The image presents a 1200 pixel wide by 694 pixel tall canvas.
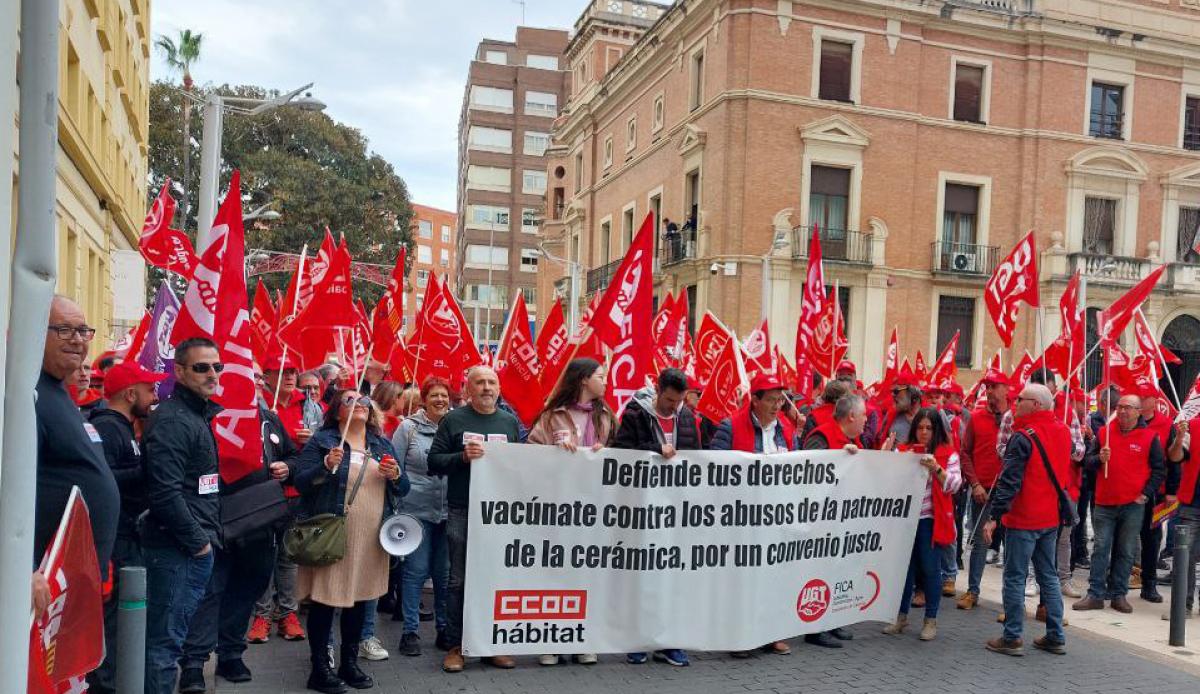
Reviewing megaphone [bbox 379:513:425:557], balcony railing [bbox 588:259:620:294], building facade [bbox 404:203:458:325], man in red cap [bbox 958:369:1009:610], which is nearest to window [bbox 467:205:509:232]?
building facade [bbox 404:203:458:325]

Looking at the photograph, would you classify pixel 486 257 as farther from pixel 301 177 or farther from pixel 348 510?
pixel 348 510

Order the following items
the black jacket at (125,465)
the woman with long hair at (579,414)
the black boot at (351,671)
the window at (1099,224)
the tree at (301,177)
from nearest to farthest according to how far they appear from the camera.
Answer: the black jacket at (125,465)
the black boot at (351,671)
the woman with long hair at (579,414)
the window at (1099,224)
the tree at (301,177)

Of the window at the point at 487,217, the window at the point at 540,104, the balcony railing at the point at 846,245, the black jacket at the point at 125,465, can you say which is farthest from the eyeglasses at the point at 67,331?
the window at the point at 540,104

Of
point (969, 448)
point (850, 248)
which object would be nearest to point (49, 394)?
point (969, 448)

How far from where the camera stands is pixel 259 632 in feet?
21.3

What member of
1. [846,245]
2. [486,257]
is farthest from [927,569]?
[486,257]

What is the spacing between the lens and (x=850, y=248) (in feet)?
98.5

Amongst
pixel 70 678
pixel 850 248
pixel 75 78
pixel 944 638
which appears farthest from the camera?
pixel 850 248

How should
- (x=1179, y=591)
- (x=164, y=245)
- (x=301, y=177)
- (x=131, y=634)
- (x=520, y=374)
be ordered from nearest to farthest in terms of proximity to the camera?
(x=131, y=634) → (x=1179, y=591) → (x=520, y=374) → (x=164, y=245) → (x=301, y=177)

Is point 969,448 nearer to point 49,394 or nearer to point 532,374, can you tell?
point 532,374

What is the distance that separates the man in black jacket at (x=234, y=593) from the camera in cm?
530

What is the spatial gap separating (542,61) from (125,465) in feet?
243

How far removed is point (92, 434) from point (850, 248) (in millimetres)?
27787

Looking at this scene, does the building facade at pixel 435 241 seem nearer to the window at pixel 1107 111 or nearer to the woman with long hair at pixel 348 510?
the window at pixel 1107 111
